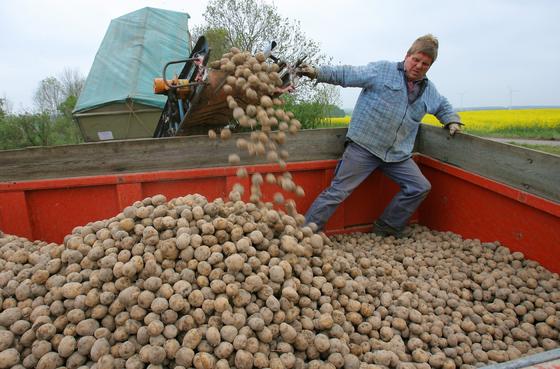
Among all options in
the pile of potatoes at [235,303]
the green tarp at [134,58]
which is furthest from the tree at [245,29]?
the pile of potatoes at [235,303]

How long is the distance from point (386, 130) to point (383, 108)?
195mm

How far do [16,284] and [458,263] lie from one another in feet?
9.87

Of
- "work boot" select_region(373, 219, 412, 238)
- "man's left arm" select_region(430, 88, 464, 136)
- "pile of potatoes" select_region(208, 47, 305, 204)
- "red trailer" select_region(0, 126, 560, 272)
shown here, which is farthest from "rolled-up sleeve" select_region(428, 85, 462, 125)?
"pile of potatoes" select_region(208, 47, 305, 204)

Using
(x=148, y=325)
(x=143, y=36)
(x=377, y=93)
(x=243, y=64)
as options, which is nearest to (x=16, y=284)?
(x=148, y=325)

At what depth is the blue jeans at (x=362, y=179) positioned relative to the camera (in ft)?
11.4

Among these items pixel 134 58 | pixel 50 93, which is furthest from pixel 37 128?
pixel 50 93

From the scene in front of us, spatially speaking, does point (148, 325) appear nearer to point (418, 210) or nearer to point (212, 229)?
point (212, 229)

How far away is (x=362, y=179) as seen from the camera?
139 inches

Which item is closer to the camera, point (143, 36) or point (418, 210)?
point (418, 210)

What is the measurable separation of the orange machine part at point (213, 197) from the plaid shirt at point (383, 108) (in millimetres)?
397

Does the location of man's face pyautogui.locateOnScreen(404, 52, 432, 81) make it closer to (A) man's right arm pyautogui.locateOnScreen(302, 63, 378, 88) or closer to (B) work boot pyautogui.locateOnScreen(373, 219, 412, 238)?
(A) man's right arm pyautogui.locateOnScreen(302, 63, 378, 88)

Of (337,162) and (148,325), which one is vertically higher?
Answer: (337,162)

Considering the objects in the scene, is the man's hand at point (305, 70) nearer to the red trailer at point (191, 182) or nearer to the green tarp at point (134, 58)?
the red trailer at point (191, 182)

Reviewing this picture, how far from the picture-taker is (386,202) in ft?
13.0
